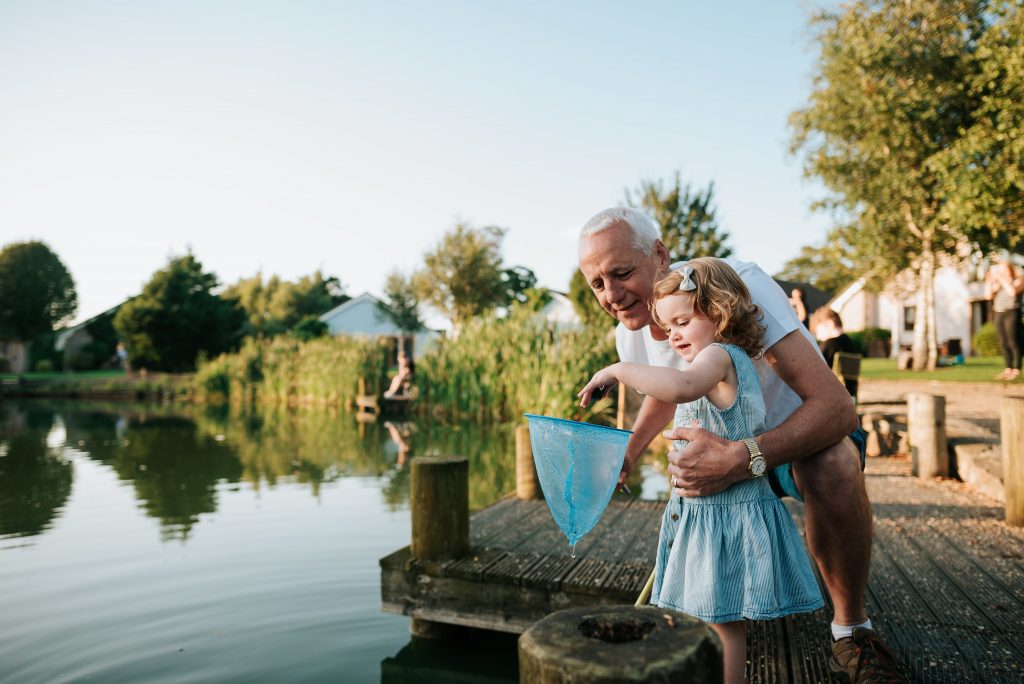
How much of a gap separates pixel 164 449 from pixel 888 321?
30974 millimetres

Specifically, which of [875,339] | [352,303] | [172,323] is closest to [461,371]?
[172,323]

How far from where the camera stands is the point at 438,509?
3.75m

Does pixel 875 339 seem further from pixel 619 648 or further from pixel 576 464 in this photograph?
pixel 619 648

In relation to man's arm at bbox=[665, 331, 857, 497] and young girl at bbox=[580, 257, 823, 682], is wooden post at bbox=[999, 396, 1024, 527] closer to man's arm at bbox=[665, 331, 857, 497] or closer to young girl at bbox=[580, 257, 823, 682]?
man's arm at bbox=[665, 331, 857, 497]

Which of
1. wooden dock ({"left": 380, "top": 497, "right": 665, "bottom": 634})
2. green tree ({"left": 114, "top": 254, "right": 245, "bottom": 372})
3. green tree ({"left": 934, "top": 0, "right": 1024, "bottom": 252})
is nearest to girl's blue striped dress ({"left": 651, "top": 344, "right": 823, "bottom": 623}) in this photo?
wooden dock ({"left": 380, "top": 497, "right": 665, "bottom": 634})

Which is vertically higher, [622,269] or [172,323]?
[172,323]

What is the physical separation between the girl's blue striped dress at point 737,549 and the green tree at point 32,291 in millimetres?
57664

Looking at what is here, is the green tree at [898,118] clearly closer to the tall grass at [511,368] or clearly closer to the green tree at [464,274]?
the tall grass at [511,368]

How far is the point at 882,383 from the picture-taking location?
13.9m

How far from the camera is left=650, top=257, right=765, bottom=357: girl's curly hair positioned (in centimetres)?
195

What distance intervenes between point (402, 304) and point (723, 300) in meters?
38.4

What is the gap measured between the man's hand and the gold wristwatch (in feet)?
0.04

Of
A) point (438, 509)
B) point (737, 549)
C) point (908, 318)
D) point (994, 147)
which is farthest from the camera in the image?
point (908, 318)

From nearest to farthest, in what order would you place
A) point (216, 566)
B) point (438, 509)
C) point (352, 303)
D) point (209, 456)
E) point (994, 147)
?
point (438, 509), point (216, 566), point (209, 456), point (994, 147), point (352, 303)
